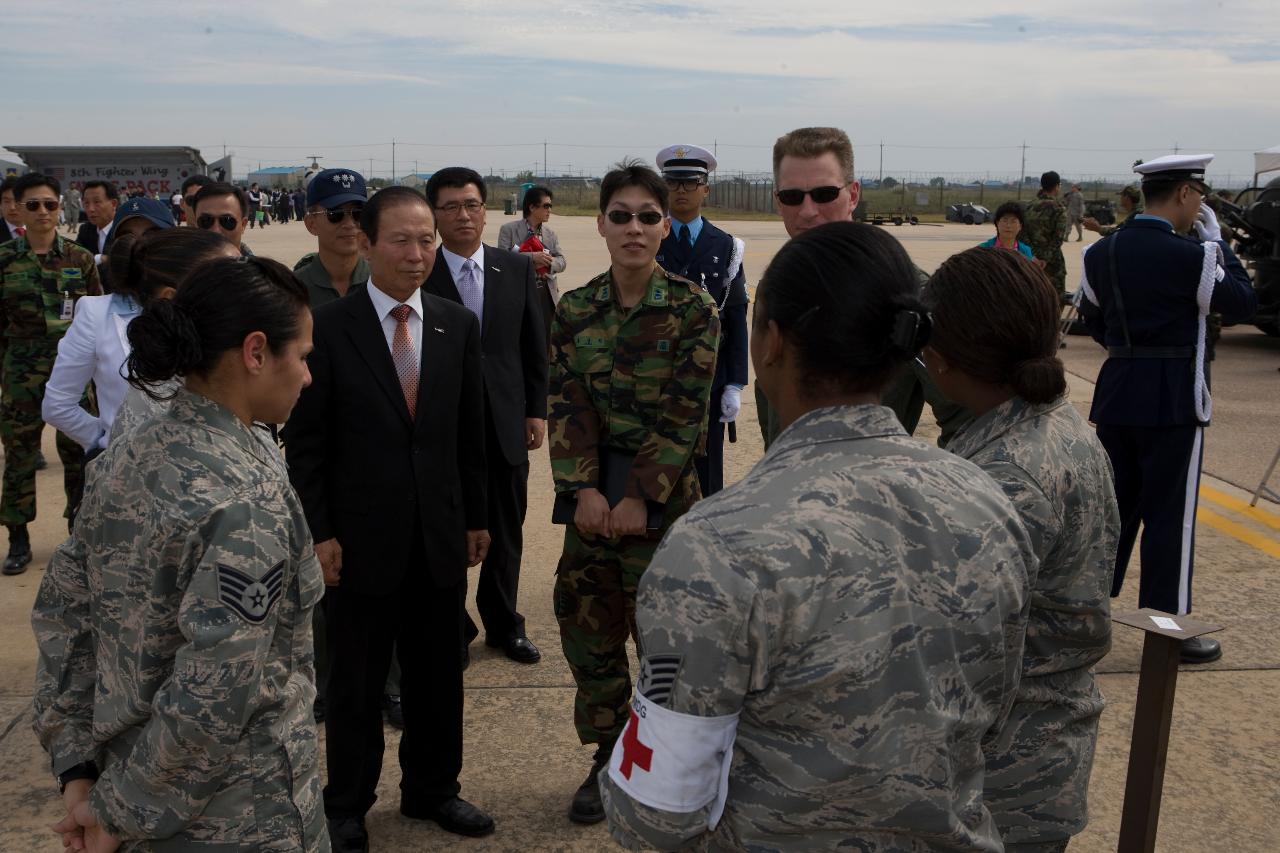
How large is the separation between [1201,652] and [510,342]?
3250 millimetres

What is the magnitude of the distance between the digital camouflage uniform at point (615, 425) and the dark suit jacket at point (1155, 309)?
2.23 meters

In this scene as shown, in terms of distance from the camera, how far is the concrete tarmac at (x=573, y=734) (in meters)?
3.53

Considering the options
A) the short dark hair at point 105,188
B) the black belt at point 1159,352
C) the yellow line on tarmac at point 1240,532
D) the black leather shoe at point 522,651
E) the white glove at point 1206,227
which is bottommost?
the black leather shoe at point 522,651

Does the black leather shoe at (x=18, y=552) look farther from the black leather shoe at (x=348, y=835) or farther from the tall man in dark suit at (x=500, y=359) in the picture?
the black leather shoe at (x=348, y=835)

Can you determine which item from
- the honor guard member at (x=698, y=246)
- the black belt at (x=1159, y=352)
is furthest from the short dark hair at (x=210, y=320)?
the black belt at (x=1159, y=352)

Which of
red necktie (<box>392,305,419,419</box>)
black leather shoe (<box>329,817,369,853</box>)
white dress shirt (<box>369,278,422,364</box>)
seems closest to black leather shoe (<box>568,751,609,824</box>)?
black leather shoe (<box>329,817,369,853</box>)

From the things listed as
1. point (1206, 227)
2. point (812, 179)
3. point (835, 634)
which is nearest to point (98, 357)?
point (812, 179)

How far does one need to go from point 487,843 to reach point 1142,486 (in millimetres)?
3212

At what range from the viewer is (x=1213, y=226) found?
4.95m

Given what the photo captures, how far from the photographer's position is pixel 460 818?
3.50 m

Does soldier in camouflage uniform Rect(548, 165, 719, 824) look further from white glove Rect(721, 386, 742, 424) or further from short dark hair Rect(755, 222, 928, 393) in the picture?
short dark hair Rect(755, 222, 928, 393)

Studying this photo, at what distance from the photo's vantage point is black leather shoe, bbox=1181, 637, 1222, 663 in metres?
4.77

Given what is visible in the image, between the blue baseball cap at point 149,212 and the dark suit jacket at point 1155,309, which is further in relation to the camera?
the blue baseball cap at point 149,212

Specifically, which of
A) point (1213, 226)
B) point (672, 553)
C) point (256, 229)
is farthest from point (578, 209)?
point (672, 553)
